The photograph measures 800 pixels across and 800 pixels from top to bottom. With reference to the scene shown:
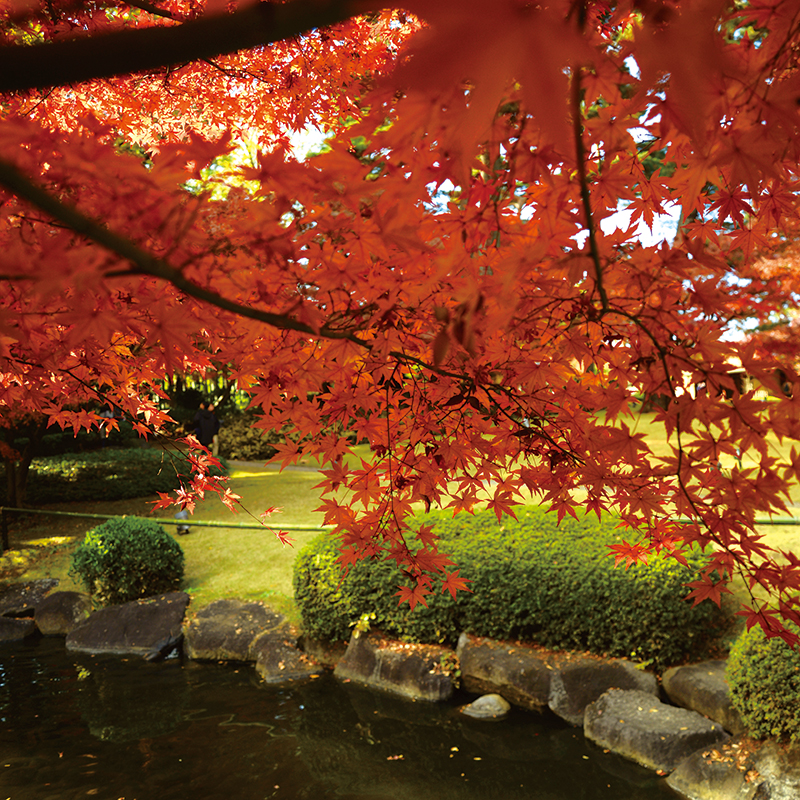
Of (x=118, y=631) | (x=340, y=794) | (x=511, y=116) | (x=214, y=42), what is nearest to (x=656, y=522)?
(x=511, y=116)

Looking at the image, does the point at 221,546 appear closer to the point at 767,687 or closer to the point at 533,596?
the point at 533,596

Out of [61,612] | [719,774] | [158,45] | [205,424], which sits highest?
[158,45]

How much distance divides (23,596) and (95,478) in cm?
360

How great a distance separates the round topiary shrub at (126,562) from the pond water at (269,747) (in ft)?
3.75

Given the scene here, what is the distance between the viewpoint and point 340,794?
3.53 meters

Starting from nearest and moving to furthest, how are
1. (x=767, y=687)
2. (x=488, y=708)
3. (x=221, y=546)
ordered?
1. (x=767, y=687)
2. (x=488, y=708)
3. (x=221, y=546)

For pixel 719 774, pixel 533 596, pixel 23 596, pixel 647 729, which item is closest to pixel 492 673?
pixel 533 596

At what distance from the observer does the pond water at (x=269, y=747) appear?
A: 356cm

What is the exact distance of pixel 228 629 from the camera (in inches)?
218

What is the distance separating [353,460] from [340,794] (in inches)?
377

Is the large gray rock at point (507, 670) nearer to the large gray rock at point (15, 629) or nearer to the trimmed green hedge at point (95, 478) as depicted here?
the large gray rock at point (15, 629)

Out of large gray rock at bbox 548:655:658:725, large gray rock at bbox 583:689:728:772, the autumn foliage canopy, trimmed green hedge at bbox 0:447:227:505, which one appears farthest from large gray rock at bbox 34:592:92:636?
the autumn foliage canopy

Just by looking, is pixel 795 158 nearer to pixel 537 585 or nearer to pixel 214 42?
pixel 214 42

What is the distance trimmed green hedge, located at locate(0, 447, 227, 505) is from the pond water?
482 centimetres
